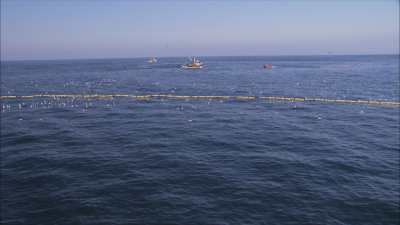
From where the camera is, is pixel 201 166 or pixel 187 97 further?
pixel 187 97

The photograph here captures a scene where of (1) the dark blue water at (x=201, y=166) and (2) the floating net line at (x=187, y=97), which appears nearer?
(1) the dark blue water at (x=201, y=166)

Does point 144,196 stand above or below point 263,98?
below

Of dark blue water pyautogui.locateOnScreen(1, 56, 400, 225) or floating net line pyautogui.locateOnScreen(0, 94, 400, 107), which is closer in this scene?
dark blue water pyautogui.locateOnScreen(1, 56, 400, 225)

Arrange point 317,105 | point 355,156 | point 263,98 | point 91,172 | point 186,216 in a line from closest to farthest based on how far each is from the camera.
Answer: point 186,216 < point 91,172 < point 355,156 < point 317,105 < point 263,98

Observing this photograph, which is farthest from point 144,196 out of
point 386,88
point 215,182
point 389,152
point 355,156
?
point 386,88

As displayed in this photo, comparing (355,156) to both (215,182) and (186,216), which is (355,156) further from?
(186,216)

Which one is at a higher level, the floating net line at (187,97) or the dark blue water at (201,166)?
the floating net line at (187,97)

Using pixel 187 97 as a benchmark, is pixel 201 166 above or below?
below

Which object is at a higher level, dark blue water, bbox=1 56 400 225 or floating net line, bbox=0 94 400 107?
floating net line, bbox=0 94 400 107
